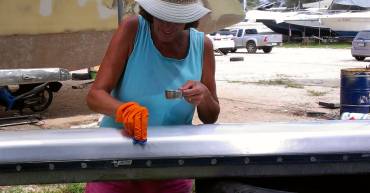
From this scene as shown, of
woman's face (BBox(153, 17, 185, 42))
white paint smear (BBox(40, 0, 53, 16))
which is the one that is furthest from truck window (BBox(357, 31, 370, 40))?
woman's face (BBox(153, 17, 185, 42))

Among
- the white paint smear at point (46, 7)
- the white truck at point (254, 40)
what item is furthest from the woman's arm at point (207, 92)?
the white truck at point (254, 40)

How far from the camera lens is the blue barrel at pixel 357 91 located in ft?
28.6

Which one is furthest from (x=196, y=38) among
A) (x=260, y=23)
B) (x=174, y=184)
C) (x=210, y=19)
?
(x=260, y=23)

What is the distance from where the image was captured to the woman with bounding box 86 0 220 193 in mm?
2180

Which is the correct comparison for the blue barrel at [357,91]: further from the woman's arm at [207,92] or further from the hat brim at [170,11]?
the hat brim at [170,11]

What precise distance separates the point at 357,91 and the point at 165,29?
23.1ft

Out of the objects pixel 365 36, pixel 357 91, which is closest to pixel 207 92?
pixel 357 91

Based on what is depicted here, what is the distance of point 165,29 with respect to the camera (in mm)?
2209

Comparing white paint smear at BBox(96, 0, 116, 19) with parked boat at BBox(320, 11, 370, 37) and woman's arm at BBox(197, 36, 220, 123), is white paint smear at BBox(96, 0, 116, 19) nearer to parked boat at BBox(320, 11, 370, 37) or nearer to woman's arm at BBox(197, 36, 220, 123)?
woman's arm at BBox(197, 36, 220, 123)

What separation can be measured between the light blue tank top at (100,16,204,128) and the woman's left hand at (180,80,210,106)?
2.2 inches

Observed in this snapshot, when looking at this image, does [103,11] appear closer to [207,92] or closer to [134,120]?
[207,92]

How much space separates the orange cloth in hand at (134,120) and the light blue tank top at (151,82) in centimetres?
24

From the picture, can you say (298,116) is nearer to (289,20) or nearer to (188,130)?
(188,130)

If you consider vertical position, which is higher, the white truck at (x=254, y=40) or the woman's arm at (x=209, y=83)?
the woman's arm at (x=209, y=83)
